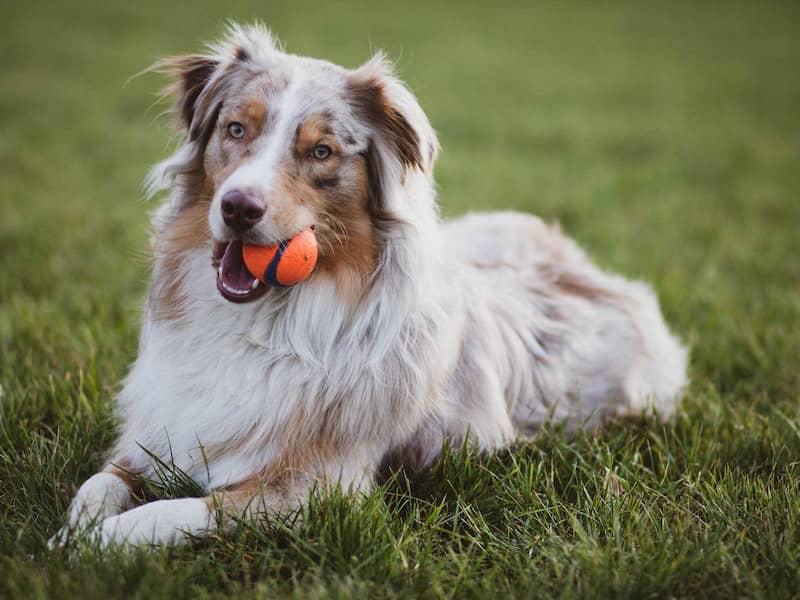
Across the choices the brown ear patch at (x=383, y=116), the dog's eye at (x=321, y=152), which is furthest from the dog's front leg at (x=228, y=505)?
the brown ear patch at (x=383, y=116)

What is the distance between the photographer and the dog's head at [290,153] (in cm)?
314

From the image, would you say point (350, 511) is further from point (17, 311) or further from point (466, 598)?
point (17, 311)

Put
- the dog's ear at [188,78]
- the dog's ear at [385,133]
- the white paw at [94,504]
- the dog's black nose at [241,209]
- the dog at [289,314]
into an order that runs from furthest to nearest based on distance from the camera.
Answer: the dog's ear at [188,78] → the dog's ear at [385,133] → the dog at [289,314] → the dog's black nose at [241,209] → the white paw at [94,504]

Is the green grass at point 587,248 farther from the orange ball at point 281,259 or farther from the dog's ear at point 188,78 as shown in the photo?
the orange ball at point 281,259

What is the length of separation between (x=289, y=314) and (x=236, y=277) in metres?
0.27

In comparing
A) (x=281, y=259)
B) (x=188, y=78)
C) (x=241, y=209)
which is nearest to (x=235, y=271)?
(x=281, y=259)

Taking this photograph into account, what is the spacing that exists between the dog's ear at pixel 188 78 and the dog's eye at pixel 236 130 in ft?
1.21

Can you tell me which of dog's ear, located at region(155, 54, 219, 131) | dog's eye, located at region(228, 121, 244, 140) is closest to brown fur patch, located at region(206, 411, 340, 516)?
dog's eye, located at region(228, 121, 244, 140)

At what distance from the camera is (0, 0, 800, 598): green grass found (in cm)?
283

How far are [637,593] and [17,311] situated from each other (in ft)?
13.6

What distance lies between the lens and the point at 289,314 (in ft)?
10.9

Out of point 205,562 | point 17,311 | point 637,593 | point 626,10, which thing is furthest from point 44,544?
point 626,10

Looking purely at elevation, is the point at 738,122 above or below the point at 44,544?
above

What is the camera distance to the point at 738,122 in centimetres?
1400
